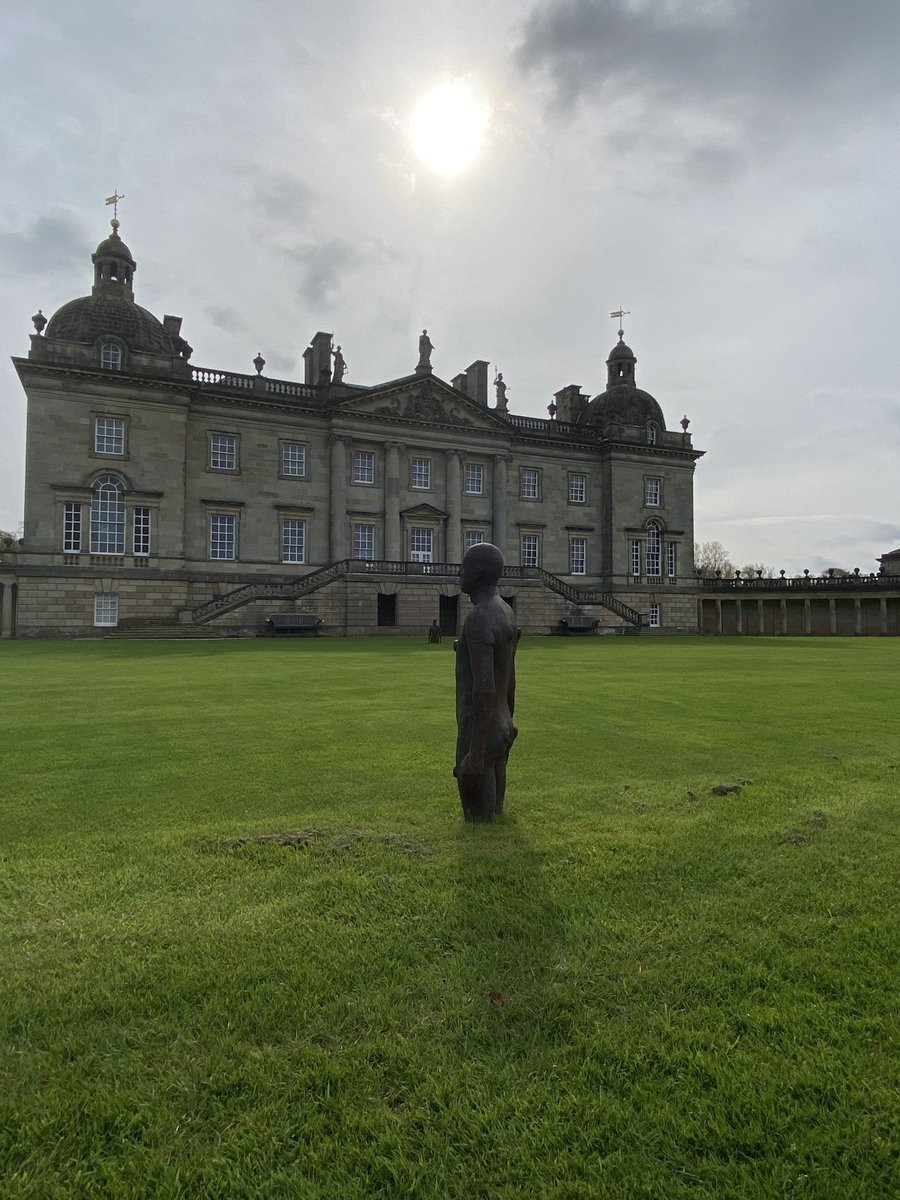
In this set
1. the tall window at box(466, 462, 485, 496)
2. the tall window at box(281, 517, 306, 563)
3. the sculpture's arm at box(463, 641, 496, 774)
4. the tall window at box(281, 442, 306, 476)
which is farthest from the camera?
the tall window at box(466, 462, 485, 496)

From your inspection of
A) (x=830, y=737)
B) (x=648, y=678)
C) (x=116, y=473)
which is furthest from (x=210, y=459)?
(x=830, y=737)

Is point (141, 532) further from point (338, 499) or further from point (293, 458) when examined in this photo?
point (338, 499)

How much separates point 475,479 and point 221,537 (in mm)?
17839

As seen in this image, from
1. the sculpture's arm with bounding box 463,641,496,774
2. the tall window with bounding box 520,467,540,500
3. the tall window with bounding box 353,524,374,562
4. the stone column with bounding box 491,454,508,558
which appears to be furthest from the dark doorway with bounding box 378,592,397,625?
the sculpture's arm with bounding box 463,641,496,774

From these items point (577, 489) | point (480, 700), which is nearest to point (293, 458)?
point (577, 489)

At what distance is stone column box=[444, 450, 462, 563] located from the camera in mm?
48000

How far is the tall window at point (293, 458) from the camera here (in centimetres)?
4419

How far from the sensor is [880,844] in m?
5.46

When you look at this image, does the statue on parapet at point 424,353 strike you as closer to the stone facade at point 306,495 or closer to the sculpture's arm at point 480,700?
the stone facade at point 306,495

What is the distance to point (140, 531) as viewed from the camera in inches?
1561

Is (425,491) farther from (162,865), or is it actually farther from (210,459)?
(162,865)

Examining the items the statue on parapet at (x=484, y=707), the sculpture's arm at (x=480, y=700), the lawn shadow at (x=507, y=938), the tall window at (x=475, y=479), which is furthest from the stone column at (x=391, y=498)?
the lawn shadow at (x=507, y=938)

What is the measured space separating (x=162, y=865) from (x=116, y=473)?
1517 inches

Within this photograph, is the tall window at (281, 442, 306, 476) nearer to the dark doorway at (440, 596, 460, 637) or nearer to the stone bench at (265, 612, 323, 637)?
the stone bench at (265, 612, 323, 637)
